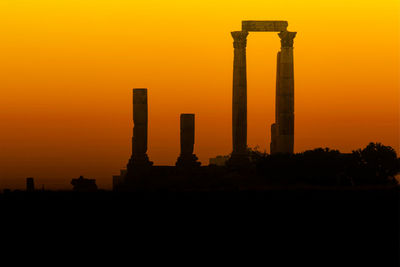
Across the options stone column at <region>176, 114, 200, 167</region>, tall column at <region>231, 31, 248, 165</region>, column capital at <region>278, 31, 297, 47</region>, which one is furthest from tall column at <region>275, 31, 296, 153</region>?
stone column at <region>176, 114, 200, 167</region>

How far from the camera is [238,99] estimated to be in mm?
87125

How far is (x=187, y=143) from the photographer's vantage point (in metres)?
87.8

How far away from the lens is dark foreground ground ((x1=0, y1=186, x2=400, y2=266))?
5534 cm

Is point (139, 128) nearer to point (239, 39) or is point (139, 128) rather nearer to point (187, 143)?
point (187, 143)

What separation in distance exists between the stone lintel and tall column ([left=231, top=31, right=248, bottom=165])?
84 centimetres

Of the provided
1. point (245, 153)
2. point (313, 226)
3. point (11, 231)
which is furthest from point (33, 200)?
point (245, 153)

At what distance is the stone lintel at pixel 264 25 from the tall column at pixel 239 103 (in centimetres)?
84

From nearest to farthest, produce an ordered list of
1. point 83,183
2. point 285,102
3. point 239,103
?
point 83,183 < point 285,102 < point 239,103

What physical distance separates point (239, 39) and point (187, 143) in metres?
6.60

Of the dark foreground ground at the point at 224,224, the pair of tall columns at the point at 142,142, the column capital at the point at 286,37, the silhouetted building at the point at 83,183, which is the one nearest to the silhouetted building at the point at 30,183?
the silhouetted building at the point at 83,183

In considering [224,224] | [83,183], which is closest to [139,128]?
[83,183]

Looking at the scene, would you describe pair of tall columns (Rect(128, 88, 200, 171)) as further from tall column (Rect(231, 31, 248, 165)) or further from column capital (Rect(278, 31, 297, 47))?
column capital (Rect(278, 31, 297, 47))

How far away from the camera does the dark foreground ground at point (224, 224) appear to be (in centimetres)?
5534

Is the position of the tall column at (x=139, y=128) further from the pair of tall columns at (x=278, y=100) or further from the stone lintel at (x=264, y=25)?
the stone lintel at (x=264, y=25)
